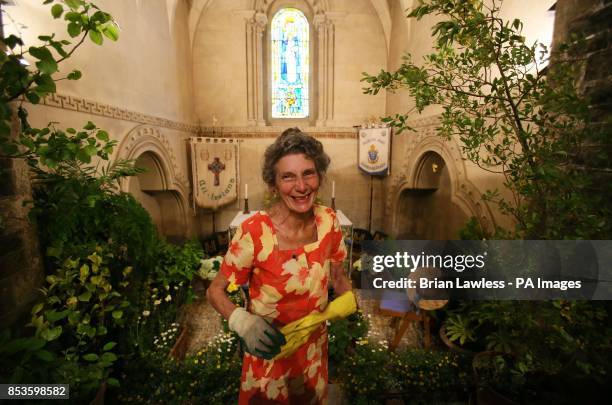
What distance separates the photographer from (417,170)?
16.4 feet

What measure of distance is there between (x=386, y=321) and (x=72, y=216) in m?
3.33

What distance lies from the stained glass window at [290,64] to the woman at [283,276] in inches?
209

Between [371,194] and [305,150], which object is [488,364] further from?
[371,194]

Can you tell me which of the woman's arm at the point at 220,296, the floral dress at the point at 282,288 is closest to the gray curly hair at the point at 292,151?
the floral dress at the point at 282,288

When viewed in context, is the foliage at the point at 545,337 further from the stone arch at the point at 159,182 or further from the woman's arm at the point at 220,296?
the stone arch at the point at 159,182

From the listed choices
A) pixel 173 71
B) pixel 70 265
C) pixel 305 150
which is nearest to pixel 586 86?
pixel 305 150

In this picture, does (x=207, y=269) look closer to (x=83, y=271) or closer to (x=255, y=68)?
(x=83, y=271)

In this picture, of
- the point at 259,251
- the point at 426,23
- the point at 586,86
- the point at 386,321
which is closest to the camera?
the point at 259,251

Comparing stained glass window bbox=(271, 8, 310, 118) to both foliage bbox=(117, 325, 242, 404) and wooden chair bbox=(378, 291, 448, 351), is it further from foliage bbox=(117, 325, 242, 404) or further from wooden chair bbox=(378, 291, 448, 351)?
foliage bbox=(117, 325, 242, 404)

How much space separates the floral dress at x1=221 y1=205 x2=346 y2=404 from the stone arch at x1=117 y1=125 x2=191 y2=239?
2.63 meters

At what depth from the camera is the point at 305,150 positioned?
1.29 meters

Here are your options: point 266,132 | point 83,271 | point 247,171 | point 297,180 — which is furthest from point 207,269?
point 266,132

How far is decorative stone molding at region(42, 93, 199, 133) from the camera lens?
2384 millimetres

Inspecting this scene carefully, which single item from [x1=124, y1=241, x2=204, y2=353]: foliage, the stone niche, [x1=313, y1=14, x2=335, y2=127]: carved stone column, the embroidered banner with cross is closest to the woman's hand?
[x1=124, y1=241, x2=204, y2=353]: foliage
